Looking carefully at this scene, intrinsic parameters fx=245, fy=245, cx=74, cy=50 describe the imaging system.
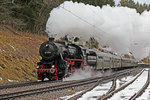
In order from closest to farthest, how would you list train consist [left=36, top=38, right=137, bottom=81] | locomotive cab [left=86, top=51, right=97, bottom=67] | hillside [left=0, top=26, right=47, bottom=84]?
hillside [left=0, top=26, right=47, bottom=84] < train consist [left=36, top=38, right=137, bottom=81] < locomotive cab [left=86, top=51, right=97, bottom=67]

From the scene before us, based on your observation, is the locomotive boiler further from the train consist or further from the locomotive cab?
the locomotive cab

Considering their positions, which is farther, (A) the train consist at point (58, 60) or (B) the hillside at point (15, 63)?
(A) the train consist at point (58, 60)

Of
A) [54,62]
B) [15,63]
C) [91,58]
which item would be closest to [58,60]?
[54,62]

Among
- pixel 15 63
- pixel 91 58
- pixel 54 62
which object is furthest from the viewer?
pixel 91 58

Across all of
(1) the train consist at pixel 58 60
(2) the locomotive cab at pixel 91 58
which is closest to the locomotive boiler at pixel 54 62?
(1) the train consist at pixel 58 60

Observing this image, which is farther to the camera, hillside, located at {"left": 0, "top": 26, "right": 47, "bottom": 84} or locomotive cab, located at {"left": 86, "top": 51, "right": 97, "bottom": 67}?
locomotive cab, located at {"left": 86, "top": 51, "right": 97, "bottom": 67}

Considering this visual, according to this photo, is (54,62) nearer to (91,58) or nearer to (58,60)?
(58,60)

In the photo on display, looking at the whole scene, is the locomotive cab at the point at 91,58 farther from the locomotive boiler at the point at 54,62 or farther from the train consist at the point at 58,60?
the locomotive boiler at the point at 54,62

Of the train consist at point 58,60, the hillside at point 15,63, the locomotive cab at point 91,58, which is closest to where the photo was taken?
the hillside at point 15,63

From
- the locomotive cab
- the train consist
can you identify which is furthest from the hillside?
the locomotive cab

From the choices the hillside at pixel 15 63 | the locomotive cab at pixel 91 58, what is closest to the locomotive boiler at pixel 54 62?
the hillside at pixel 15 63

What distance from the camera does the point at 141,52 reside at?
5250cm

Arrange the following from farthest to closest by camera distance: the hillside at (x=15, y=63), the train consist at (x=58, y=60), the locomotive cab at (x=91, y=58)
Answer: the locomotive cab at (x=91, y=58) → the train consist at (x=58, y=60) → the hillside at (x=15, y=63)

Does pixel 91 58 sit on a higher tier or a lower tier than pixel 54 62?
higher
